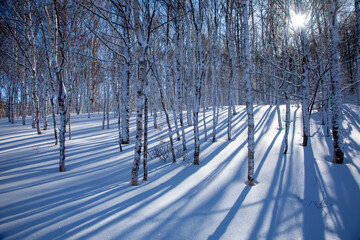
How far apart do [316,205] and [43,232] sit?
189 inches

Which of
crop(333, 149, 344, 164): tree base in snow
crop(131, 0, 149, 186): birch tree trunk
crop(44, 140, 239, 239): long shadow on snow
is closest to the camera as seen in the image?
crop(44, 140, 239, 239): long shadow on snow

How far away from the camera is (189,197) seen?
360 cm

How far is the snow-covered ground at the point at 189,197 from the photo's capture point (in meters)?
2.61

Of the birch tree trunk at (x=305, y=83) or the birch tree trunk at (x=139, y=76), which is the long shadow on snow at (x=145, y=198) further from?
the birch tree trunk at (x=305, y=83)

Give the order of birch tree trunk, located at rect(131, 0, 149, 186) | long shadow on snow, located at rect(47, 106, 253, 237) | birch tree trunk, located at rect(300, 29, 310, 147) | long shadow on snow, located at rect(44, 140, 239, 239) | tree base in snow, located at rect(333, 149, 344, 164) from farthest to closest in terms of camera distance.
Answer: birch tree trunk, located at rect(300, 29, 310, 147), tree base in snow, located at rect(333, 149, 344, 164), birch tree trunk, located at rect(131, 0, 149, 186), long shadow on snow, located at rect(47, 106, 253, 237), long shadow on snow, located at rect(44, 140, 239, 239)

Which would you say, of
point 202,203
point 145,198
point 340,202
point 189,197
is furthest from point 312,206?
point 145,198

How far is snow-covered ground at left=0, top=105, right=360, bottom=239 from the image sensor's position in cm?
261

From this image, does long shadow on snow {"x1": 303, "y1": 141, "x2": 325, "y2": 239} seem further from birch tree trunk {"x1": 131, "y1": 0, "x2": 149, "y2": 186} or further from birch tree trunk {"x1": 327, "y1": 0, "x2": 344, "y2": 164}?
birch tree trunk {"x1": 131, "y1": 0, "x2": 149, "y2": 186}

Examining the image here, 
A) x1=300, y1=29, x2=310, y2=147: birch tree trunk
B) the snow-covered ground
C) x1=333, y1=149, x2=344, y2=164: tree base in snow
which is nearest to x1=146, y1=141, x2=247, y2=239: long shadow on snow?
the snow-covered ground

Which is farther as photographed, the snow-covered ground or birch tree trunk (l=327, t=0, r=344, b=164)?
birch tree trunk (l=327, t=0, r=344, b=164)

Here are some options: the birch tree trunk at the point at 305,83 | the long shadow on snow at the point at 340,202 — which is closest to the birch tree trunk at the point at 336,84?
the long shadow on snow at the point at 340,202

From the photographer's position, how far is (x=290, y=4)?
648 centimetres

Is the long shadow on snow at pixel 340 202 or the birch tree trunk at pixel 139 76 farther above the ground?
the birch tree trunk at pixel 139 76

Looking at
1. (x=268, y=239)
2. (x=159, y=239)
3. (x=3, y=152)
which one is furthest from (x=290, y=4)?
(x=3, y=152)
